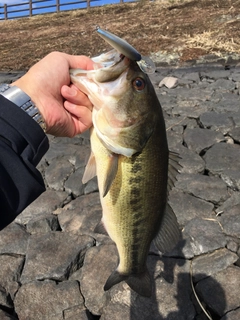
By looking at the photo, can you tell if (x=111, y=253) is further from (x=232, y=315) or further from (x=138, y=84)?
(x=138, y=84)

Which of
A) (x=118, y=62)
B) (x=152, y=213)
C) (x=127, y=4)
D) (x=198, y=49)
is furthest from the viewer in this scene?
(x=127, y=4)

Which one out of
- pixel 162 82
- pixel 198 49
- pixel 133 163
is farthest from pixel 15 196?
pixel 198 49

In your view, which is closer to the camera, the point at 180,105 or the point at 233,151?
the point at 233,151

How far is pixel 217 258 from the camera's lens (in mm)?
3189

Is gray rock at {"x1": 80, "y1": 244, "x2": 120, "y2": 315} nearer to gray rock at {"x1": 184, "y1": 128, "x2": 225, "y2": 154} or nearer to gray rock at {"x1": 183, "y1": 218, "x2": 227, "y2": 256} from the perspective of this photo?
gray rock at {"x1": 183, "y1": 218, "x2": 227, "y2": 256}

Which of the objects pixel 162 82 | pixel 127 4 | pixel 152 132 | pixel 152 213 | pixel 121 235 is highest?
pixel 152 132

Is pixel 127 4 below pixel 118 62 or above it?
below

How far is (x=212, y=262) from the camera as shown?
10.4 feet

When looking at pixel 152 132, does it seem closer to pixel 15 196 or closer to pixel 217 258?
pixel 15 196

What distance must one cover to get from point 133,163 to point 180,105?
505cm

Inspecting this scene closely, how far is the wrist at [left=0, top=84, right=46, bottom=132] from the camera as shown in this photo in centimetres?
197

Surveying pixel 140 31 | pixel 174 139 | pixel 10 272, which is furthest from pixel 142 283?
pixel 140 31

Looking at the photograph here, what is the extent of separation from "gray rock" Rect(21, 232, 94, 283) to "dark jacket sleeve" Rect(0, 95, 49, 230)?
5.03 feet

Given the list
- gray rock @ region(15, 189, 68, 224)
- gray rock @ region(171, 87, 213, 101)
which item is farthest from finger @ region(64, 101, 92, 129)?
gray rock @ region(171, 87, 213, 101)
